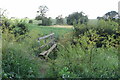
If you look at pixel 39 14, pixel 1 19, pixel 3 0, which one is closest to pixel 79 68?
pixel 1 19

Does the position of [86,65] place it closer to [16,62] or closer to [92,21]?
[16,62]

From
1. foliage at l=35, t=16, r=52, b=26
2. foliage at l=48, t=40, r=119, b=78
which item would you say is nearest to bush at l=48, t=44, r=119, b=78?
foliage at l=48, t=40, r=119, b=78

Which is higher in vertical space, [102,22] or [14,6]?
[14,6]

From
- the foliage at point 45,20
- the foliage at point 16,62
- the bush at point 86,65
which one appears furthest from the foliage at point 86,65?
the foliage at point 45,20

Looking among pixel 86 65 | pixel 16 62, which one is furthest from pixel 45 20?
pixel 86 65

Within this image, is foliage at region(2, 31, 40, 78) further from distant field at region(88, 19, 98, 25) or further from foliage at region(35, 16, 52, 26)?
foliage at region(35, 16, 52, 26)

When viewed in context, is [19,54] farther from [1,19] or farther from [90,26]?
[90,26]

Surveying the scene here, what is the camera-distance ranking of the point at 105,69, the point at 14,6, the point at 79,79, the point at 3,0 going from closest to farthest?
the point at 79,79, the point at 105,69, the point at 3,0, the point at 14,6

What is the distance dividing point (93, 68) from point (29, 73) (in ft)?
3.71

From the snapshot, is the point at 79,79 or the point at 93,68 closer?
the point at 79,79

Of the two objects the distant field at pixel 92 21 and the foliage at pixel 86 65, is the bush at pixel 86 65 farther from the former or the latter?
the distant field at pixel 92 21

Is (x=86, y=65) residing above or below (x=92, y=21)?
below

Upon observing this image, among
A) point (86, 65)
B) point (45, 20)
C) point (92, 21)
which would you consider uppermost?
point (45, 20)

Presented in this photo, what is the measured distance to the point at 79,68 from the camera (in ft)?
8.83
